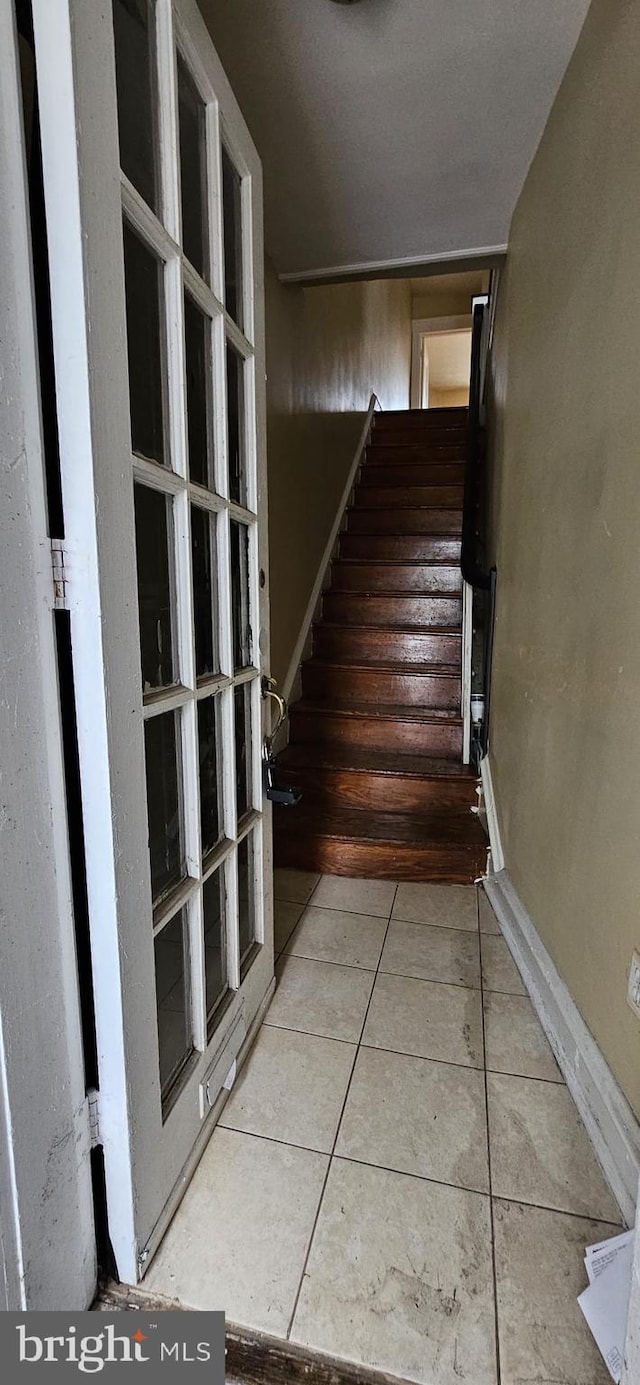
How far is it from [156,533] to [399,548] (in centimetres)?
287

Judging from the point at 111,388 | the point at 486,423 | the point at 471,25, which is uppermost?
the point at 471,25

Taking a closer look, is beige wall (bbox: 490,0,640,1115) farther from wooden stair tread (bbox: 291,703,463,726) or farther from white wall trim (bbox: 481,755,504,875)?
wooden stair tread (bbox: 291,703,463,726)

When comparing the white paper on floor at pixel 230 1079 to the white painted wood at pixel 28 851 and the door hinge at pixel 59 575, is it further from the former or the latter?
the door hinge at pixel 59 575

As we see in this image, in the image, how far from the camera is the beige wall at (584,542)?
115cm

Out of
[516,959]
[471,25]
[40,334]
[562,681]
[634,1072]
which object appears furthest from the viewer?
[516,959]

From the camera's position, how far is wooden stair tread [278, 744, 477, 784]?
2.57 metres

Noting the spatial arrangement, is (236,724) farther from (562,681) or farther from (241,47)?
(241,47)

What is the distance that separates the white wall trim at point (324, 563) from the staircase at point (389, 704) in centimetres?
7

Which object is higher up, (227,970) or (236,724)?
(236,724)

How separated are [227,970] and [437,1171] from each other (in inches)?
22.8

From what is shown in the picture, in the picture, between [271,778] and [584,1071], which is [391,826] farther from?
[584,1071]

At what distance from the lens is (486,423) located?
325cm

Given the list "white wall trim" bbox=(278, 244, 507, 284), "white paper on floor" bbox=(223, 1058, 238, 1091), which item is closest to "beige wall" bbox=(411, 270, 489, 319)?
"white wall trim" bbox=(278, 244, 507, 284)

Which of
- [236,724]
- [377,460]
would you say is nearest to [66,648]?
[236,724]
